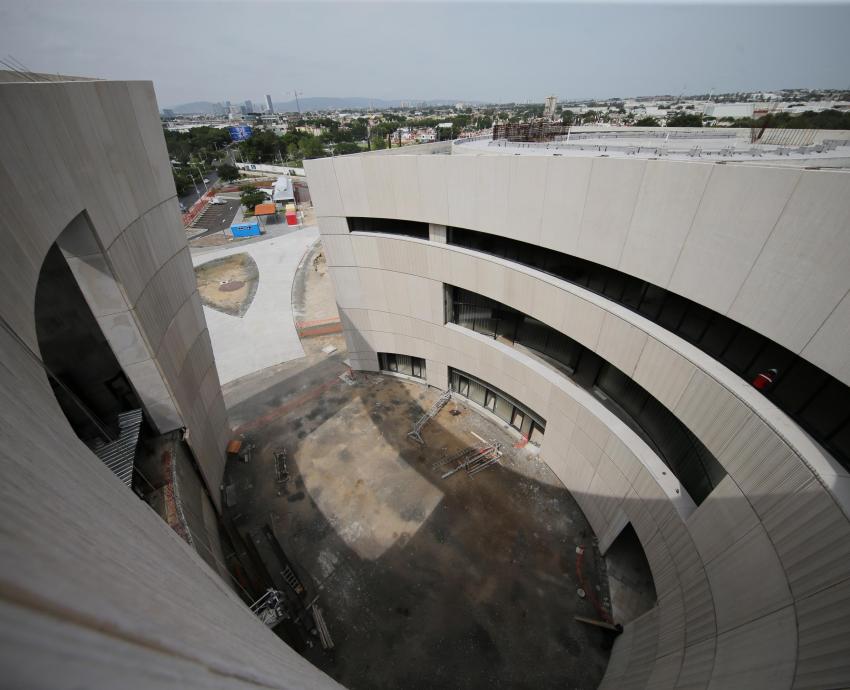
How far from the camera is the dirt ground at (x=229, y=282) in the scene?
3550 cm

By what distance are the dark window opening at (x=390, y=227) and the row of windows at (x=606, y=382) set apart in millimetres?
3062

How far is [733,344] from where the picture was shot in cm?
942

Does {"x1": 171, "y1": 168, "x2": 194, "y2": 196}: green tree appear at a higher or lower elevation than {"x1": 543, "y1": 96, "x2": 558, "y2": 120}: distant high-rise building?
lower

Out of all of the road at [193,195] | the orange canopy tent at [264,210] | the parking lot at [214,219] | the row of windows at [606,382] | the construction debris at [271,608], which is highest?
the row of windows at [606,382]

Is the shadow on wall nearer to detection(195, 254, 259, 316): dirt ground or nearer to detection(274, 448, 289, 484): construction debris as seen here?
detection(274, 448, 289, 484): construction debris

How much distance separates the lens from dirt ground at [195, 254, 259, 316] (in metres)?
35.5

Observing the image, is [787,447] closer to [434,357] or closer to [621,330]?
[621,330]

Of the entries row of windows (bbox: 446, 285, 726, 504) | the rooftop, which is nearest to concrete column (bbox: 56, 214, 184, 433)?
row of windows (bbox: 446, 285, 726, 504)

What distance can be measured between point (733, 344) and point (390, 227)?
1400 cm

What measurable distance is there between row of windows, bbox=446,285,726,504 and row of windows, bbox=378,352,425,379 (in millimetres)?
5065

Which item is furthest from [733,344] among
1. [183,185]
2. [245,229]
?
[183,185]

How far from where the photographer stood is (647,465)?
39.7ft

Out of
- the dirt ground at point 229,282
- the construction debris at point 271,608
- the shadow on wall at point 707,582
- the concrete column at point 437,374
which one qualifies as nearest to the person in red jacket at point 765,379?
the shadow on wall at point 707,582

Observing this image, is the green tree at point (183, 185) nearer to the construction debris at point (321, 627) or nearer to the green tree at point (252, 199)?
the green tree at point (252, 199)
